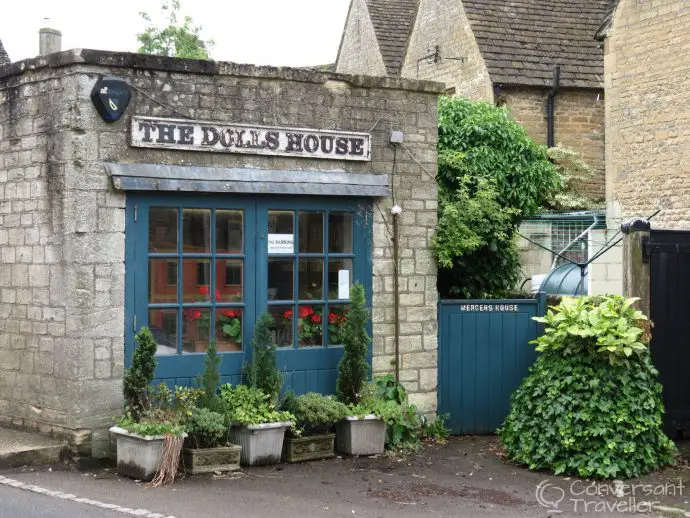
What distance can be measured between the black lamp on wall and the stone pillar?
16.9 ft

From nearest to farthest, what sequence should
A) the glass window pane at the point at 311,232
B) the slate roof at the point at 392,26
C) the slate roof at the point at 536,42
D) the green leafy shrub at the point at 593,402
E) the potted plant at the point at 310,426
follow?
1. the green leafy shrub at the point at 593,402
2. the potted plant at the point at 310,426
3. the glass window pane at the point at 311,232
4. the slate roof at the point at 536,42
5. the slate roof at the point at 392,26

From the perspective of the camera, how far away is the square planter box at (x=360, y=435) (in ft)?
34.1

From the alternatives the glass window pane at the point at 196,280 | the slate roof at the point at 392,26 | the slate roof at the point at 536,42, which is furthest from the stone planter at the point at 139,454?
the slate roof at the point at 392,26

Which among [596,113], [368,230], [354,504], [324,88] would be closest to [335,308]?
[368,230]

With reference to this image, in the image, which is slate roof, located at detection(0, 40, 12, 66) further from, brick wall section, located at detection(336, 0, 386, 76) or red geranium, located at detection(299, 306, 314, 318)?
red geranium, located at detection(299, 306, 314, 318)

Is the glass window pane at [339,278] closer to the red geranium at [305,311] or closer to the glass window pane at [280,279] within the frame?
the red geranium at [305,311]

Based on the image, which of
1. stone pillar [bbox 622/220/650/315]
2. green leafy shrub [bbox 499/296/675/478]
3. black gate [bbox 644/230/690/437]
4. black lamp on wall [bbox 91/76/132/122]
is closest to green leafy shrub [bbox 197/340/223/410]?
black lamp on wall [bbox 91/76/132/122]

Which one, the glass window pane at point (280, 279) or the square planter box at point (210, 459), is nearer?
the square planter box at point (210, 459)

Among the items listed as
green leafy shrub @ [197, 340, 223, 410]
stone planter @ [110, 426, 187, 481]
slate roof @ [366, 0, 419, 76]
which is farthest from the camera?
slate roof @ [366, 0, 419, 76]

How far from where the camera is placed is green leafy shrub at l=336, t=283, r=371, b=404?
416 inches

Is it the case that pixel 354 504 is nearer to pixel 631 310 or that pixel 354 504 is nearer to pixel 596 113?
pixel 631 310

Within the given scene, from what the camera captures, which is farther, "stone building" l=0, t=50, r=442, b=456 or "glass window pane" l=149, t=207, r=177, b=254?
"glass window pane" l=149, t=207, r=177, b=254

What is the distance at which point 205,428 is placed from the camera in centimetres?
937

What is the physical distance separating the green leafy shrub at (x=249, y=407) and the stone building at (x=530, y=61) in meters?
12.2
